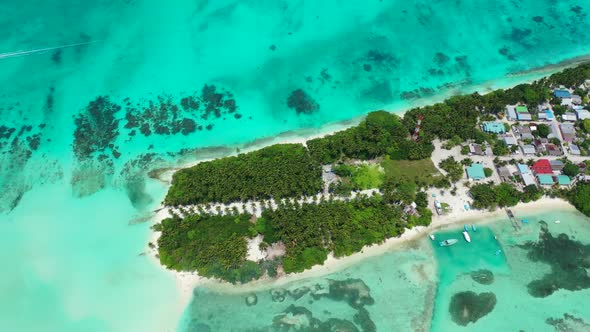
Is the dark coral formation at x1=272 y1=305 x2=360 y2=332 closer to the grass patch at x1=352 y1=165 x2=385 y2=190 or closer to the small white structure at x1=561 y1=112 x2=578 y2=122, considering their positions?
the grass patch at x1=352 y1=165 x2=385 y2=190

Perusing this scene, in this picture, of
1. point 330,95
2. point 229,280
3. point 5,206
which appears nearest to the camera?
point 229,280

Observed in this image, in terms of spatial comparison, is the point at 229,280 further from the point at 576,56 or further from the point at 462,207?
the point at 576,56

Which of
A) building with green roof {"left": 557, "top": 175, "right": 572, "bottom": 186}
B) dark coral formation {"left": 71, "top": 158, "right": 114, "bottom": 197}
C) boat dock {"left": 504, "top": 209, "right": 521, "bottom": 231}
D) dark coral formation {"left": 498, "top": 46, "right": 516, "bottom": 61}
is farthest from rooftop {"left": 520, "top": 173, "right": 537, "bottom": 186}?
dark coral formation {"left": 71, "top": 158, "right": 114, "bottom": 197}

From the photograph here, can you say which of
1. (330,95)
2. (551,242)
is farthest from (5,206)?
(551,242)

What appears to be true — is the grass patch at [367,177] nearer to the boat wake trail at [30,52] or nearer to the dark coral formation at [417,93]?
the dark coral formation at [417,93]

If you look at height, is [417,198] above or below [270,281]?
above

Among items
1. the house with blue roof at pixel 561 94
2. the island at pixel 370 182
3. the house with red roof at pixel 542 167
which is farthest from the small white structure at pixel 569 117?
the house with red roof at pixel 542 167

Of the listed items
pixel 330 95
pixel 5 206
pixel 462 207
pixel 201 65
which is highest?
pixel 201 65

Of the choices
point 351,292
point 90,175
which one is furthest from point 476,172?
point 90,175
